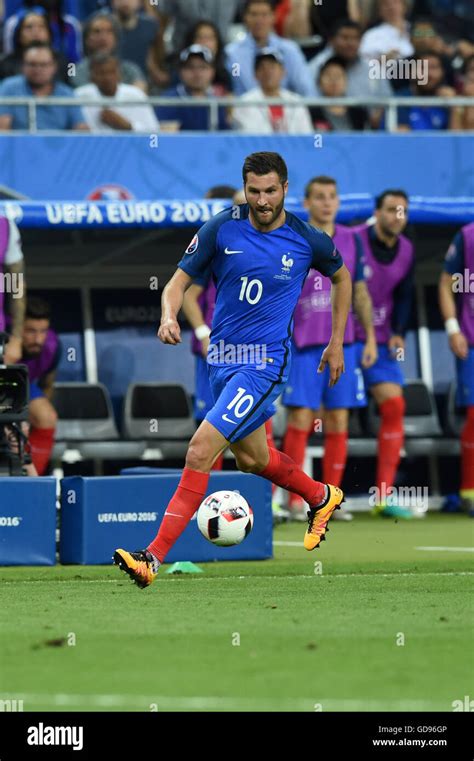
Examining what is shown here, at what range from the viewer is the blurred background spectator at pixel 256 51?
725 inches

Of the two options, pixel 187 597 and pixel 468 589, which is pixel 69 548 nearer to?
pixel 187 597

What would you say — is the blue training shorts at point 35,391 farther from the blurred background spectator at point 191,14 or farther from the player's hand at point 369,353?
the blurred background spectator at point 191,14

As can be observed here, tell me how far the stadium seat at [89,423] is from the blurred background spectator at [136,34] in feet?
13.7

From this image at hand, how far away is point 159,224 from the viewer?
14.4 meters

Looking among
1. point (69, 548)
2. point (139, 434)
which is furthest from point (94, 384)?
point (69, 548)

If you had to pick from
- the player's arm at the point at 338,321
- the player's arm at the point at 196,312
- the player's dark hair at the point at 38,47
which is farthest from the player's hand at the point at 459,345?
the player's dark hair at the point at 38,47

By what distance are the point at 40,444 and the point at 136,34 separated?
638 cm

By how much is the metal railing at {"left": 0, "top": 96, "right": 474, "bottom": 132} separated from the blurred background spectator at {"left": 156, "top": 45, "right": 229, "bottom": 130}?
0.09 meters

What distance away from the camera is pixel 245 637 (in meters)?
7.18

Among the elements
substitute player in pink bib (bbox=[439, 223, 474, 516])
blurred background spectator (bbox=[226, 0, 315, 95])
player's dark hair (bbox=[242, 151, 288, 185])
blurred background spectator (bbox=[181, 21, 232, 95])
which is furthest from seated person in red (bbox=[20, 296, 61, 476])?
player's dark hair (bbox=[242, 151, 288, 185])

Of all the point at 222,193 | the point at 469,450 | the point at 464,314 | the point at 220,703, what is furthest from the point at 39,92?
the point at 220,703

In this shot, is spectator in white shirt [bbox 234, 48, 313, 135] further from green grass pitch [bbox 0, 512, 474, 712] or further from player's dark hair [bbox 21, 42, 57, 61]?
green grass pitch [bbox 0, 512, 474, 712]
